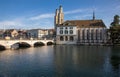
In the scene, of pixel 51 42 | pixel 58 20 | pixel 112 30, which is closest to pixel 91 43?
pixel 112 30

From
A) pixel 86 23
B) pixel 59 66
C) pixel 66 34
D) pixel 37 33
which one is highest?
pixel 86 23

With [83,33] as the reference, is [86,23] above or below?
above

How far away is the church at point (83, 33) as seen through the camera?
112125 mm

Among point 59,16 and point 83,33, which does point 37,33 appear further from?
point 83,33

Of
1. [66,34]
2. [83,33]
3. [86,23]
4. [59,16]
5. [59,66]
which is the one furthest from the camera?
[59,16]

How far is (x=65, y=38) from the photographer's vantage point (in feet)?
378

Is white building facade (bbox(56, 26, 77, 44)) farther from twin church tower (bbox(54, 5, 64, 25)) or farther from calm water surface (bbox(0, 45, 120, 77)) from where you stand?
calm water surface (bbox(0, 45, 120, 77))

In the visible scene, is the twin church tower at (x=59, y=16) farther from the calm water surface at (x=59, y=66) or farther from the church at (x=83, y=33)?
the calm water surface at (x=59, y=66)

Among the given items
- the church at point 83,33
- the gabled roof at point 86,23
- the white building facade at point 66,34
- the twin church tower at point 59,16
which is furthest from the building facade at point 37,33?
the church at point 83,33

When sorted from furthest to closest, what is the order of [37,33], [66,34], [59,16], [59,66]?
[37,33], [59,16], [66,34], [59,66]

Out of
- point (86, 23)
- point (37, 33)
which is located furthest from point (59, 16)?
point (37, 33)

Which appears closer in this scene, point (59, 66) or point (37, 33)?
point (59, 66)

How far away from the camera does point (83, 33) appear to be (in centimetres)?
11581

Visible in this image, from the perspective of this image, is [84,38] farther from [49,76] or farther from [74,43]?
[49,76]
